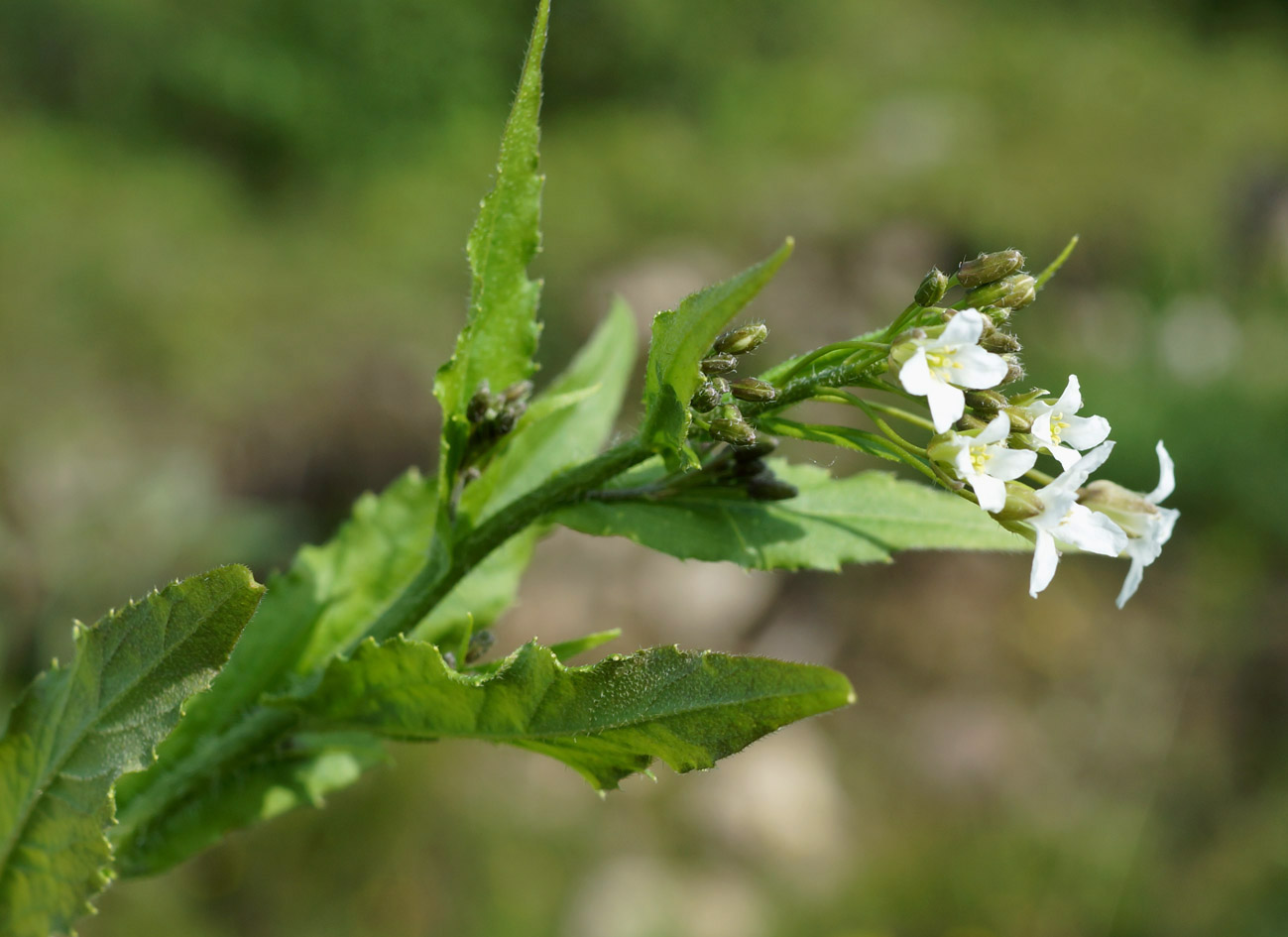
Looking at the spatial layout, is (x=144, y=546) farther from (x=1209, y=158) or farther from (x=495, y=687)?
(x=1209, y=158)

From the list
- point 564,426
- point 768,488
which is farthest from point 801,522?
point 564,426

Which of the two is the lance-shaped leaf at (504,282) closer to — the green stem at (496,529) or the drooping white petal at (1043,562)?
the green stem at (496,529)

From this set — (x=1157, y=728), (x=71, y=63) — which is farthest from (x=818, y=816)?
(x=71, y=63)

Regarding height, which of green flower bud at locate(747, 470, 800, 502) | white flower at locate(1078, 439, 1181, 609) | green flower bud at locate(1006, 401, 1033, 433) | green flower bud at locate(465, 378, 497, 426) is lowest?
white flower at locate(1078, 439, 1181, 609)

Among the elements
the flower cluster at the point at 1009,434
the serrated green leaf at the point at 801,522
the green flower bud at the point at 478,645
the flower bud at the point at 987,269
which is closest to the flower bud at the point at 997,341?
the flower cluster at the point at 1009,434

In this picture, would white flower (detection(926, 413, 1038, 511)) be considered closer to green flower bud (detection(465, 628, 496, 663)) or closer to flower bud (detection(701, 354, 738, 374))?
flower bud (detection(701, 354, 738, 374))

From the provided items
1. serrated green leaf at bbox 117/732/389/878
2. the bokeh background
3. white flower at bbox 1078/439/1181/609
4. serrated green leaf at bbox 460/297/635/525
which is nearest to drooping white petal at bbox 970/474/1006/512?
white flower at bbox 1078/439/1181/609
